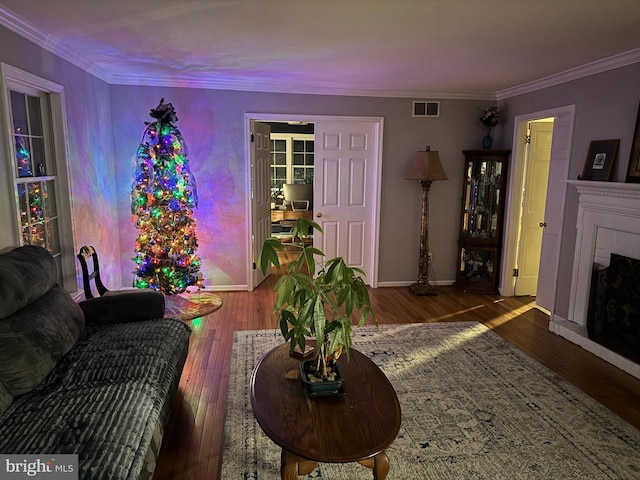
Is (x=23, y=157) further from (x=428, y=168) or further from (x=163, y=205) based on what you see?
(x=428, y=168)

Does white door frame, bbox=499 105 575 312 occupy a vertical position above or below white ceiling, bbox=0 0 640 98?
below

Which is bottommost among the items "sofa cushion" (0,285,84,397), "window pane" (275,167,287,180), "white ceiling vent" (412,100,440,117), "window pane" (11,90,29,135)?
"sofa cushion" (0,285,84,397)

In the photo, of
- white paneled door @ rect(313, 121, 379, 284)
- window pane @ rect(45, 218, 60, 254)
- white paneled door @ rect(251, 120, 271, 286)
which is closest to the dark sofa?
window pane @ rect(45, 218, 60, 254)

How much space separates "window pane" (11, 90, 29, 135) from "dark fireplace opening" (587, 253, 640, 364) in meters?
4.64

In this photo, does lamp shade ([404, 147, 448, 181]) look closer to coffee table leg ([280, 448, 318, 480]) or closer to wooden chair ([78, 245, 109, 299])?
wooden chair ([78, 245, 109, 299])

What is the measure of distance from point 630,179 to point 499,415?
222 centimetres

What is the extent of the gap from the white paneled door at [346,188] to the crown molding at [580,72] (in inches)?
64.4

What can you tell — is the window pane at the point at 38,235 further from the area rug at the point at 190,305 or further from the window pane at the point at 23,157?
the area rug at the point at 190,305

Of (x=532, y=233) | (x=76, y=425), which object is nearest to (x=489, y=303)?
(x=532, y=233)

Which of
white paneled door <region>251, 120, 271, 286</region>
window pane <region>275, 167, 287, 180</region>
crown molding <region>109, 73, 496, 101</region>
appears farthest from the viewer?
window pane <region>275, 167, 287, 180</region>

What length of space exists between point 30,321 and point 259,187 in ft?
11.0

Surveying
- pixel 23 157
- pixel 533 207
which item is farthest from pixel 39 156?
pixel 533 207

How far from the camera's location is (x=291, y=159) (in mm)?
8648

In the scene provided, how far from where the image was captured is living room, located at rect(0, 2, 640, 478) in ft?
11.7
